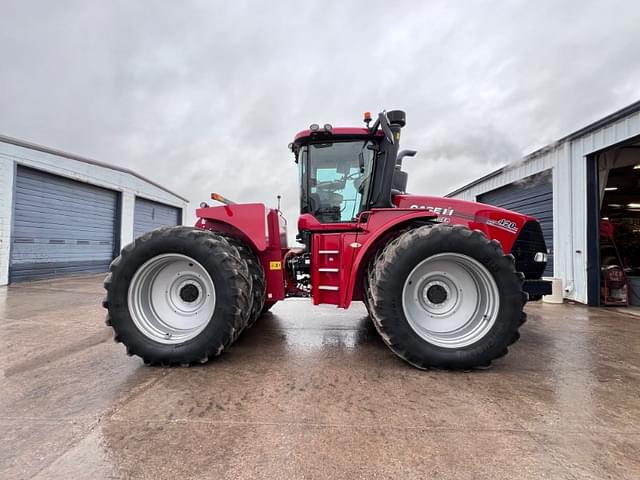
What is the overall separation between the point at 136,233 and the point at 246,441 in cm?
1280

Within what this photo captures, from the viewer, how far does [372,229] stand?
9.34 ft

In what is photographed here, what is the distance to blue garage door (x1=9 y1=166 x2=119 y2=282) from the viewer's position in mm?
8023

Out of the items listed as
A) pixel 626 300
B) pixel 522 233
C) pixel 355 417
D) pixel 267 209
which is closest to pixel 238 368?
pixel 355 417

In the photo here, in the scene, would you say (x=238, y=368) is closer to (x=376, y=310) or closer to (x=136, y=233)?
(x=376, y=310)

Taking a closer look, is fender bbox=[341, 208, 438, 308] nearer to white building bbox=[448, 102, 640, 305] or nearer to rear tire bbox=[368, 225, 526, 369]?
rear tire bbox=[368, 225, 526, 369]

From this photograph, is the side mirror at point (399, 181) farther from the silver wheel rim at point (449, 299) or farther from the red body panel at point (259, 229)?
the red body panel at point (259, 229)

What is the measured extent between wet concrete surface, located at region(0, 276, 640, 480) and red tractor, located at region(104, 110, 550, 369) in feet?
0.98

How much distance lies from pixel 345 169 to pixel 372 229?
0.78 metres

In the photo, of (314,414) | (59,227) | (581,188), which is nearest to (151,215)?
(59,227)

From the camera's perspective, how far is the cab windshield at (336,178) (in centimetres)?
316

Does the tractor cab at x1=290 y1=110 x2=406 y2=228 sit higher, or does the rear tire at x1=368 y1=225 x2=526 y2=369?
the tractor cab at x1=290 y1=110 x2=406 y2=228

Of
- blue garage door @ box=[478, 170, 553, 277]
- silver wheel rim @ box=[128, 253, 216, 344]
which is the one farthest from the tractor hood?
blue garage door @ box=[478, 170, 553, 277]

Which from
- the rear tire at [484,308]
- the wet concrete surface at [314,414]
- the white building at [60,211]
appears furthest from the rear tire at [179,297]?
the white building at [60,211]

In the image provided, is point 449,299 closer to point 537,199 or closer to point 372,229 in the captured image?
point 372,229
